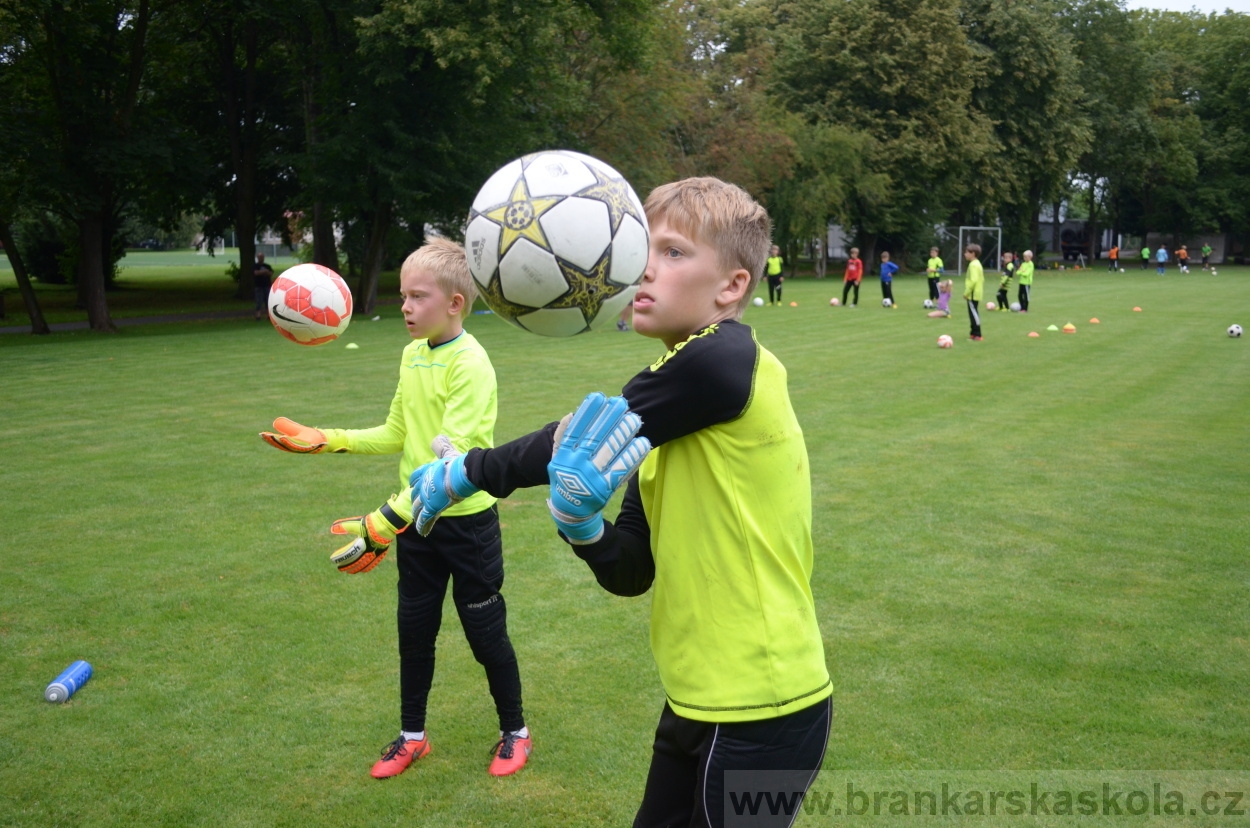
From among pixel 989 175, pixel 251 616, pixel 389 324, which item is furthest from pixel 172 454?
pixel 989 175

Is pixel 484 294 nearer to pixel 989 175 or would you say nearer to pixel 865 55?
pixel 865 55

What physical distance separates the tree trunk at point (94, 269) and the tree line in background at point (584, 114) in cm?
7

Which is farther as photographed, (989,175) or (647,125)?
(989,175)

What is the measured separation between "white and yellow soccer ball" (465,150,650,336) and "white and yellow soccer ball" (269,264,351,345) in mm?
3634

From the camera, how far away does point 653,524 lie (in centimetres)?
265

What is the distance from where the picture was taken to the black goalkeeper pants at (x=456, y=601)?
14.3 feet

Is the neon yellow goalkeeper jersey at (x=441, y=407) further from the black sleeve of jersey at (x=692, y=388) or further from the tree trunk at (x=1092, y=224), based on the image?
the tree trunk at (x=1092, y=224)

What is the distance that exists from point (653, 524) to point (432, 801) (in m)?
2.38

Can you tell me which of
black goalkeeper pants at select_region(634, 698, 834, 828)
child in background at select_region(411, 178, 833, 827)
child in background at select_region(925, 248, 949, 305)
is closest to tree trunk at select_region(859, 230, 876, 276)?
child in background at select_region(925, 248, 949, 305)

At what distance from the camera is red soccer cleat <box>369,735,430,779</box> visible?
452 centimetres

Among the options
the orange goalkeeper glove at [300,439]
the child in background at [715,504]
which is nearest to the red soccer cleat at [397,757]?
the orange goalkeeper glove at [300,439]

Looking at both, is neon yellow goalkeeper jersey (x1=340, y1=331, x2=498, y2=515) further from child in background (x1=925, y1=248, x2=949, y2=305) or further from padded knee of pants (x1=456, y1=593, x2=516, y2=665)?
child in background (x1=925, y1=248, x2=949, y2=305)

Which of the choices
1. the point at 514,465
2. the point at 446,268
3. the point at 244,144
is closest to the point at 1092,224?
the point at 244,144

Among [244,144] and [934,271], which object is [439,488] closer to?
[934,271]
